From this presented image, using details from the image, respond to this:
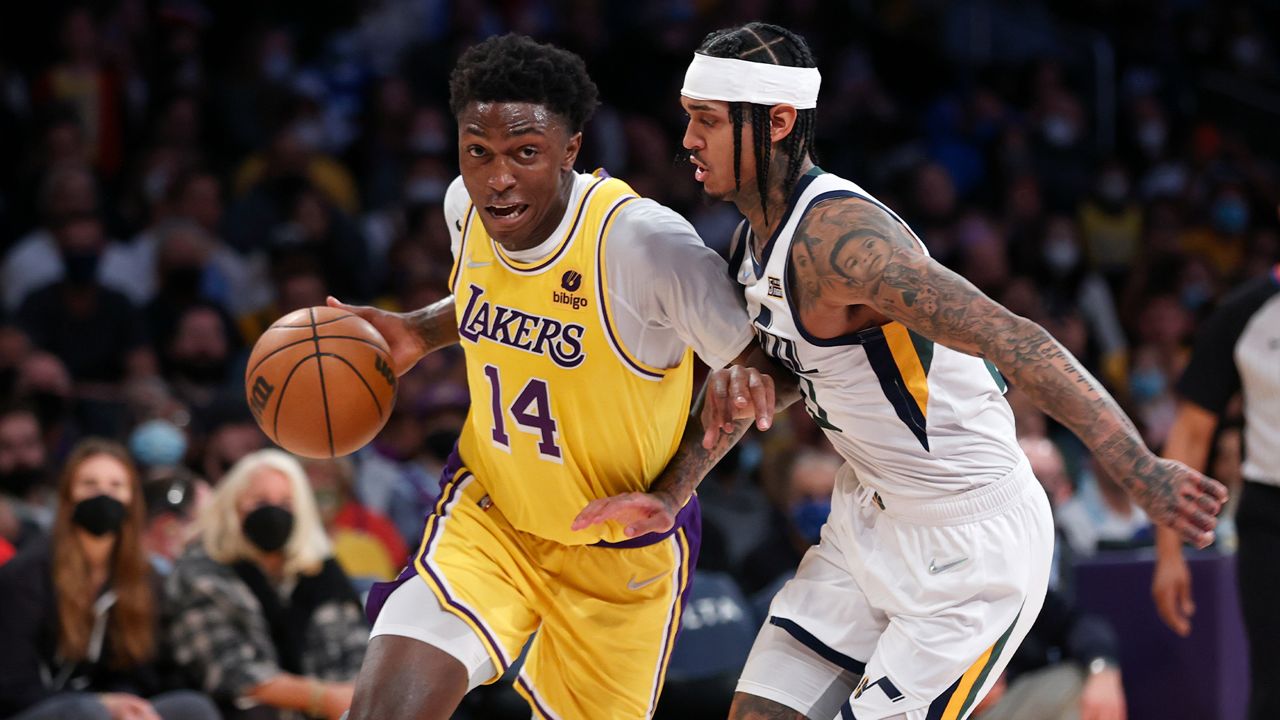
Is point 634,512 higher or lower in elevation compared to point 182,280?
higher

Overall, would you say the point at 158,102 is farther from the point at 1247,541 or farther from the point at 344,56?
the point at 1247,541

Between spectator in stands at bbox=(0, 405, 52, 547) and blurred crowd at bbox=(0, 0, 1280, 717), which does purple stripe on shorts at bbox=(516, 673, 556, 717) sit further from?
spectator in stands at bbox=(0, 405, 52, 547)

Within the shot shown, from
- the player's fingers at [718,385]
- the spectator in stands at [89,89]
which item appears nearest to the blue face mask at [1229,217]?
the spectator in stands at [89,89]

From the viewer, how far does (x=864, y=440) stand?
384 centimetres

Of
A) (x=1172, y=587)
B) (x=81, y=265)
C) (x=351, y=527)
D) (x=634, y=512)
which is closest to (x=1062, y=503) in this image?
(x=1172, y=587)

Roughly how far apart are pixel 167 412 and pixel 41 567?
1.93 m

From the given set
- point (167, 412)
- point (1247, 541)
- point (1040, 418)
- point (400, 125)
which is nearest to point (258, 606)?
point (167, 412)

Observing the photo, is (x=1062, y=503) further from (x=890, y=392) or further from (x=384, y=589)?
(x=384, y=589)

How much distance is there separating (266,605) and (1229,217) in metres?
8.80

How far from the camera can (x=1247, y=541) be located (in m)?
5.13

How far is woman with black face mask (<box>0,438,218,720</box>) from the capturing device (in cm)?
580

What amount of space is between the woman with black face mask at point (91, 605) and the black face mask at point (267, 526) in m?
0.41

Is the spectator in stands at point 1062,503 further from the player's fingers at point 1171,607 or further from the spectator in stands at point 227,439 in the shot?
the spectator in stands at point 227,439

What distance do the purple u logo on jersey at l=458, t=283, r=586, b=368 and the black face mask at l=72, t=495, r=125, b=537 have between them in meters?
2.43
